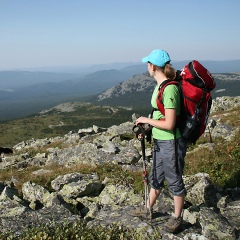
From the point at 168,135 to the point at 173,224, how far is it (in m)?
2.06

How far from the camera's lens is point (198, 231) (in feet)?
21.8

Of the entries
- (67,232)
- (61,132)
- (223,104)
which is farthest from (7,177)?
(61,132)

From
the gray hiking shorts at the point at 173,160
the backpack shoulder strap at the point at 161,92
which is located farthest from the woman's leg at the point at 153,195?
the backpack shoulder strap at the point at 161,92

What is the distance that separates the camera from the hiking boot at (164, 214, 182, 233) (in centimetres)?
641

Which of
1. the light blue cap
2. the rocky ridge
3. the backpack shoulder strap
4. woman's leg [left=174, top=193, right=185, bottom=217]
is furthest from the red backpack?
the rocky ridge

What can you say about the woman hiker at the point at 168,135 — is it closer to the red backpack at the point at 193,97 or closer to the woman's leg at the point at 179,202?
the woman's leg at the point at 179,202

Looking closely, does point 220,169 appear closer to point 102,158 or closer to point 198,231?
point 198,231

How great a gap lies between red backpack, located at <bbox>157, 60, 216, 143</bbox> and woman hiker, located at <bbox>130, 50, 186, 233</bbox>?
171 mm

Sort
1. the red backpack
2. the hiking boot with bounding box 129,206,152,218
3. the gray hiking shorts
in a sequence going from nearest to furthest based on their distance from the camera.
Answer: the red backpack < the gray hiking shorts < the hiking boot with bounding box 129,206,152,218

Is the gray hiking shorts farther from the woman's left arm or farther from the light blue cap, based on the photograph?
the light blue cap

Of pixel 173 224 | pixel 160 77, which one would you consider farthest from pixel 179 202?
pixel 160 77

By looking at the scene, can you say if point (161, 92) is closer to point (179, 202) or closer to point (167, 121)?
point (167, 121)

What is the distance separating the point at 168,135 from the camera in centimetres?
646

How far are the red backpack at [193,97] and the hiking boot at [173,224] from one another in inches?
75.7
